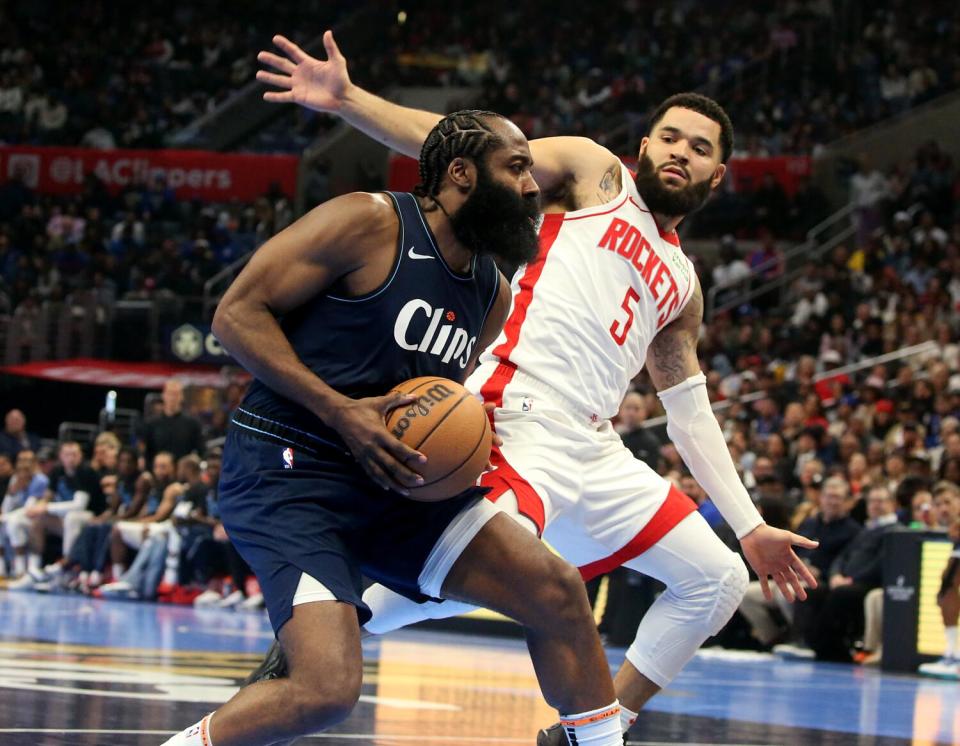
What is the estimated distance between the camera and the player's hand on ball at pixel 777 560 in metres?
5.52

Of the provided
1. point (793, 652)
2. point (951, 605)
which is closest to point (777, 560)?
point (951, 605)

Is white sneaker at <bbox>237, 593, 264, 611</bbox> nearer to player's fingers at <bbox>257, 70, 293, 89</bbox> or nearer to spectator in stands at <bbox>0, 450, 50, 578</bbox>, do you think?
spectator in stands at <bbox>0, 450, 50, 578</bbox>

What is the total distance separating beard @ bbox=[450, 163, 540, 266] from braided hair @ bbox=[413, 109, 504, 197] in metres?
0.06

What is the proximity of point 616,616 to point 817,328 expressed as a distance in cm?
846

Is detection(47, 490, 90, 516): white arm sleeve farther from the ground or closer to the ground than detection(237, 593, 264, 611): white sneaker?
farther from the ground

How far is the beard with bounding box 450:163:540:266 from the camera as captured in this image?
446cm

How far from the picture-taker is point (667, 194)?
566 centimetres

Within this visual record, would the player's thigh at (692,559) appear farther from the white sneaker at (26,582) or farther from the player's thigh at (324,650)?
the white sneaker at (26,582)

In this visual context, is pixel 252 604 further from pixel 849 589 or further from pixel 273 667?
pixel 273 667

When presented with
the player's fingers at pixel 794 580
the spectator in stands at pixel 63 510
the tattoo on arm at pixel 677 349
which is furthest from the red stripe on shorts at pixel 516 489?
the spectator in stands at pixel 63 510

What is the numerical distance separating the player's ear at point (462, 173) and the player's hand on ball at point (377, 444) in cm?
72

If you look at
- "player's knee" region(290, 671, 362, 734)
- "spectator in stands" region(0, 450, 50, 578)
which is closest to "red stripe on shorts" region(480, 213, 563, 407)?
"player's knee" region(290, 671, 362, 734)

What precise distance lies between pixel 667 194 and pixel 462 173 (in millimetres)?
1375

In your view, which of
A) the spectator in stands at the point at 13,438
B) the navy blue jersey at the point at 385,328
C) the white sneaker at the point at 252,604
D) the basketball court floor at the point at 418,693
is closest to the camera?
the navy blue jersey at the point at 385,328
